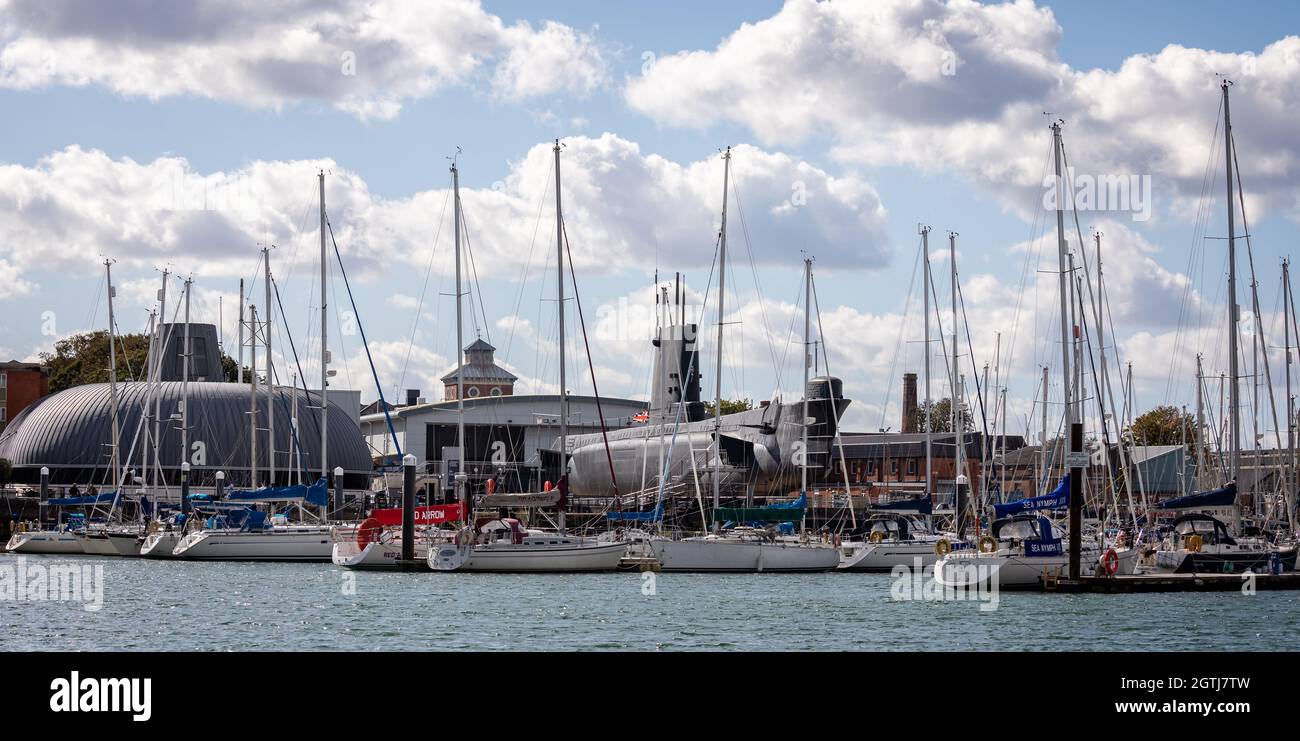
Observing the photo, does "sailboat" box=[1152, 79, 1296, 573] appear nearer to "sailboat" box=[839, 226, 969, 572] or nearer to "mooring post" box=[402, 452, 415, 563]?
"sailboat" box=[839, 226, 969, 572]

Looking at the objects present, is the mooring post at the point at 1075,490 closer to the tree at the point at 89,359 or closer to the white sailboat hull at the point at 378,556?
the white sailboat hull at the point at 378,556

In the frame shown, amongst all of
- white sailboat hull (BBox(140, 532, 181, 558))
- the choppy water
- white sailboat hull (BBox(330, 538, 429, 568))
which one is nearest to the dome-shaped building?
white sailboat hull (BBox(140, 532, 181, 558))

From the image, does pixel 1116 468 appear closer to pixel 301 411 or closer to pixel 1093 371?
pixel 1093 371

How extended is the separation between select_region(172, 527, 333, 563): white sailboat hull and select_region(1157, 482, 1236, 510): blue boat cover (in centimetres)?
3342

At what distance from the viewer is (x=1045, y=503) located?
47.4m

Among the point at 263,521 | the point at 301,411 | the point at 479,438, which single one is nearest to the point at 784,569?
the point at 263,521

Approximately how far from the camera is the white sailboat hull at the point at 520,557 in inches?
2083

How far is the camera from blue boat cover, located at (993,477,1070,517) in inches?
1842

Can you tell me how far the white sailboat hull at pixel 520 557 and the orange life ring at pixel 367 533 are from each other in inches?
157

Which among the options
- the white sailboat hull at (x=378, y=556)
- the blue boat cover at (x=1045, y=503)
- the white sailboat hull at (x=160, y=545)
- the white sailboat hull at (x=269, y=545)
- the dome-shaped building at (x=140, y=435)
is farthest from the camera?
the dome-shaped building at (x=140, y=435)

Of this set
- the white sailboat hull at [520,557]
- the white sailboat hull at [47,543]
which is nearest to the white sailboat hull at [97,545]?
the white sailboat hull at [47,543]

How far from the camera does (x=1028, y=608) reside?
Answer: 39.7 meters

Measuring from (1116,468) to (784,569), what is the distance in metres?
40.3

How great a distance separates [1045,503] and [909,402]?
4354 inches
